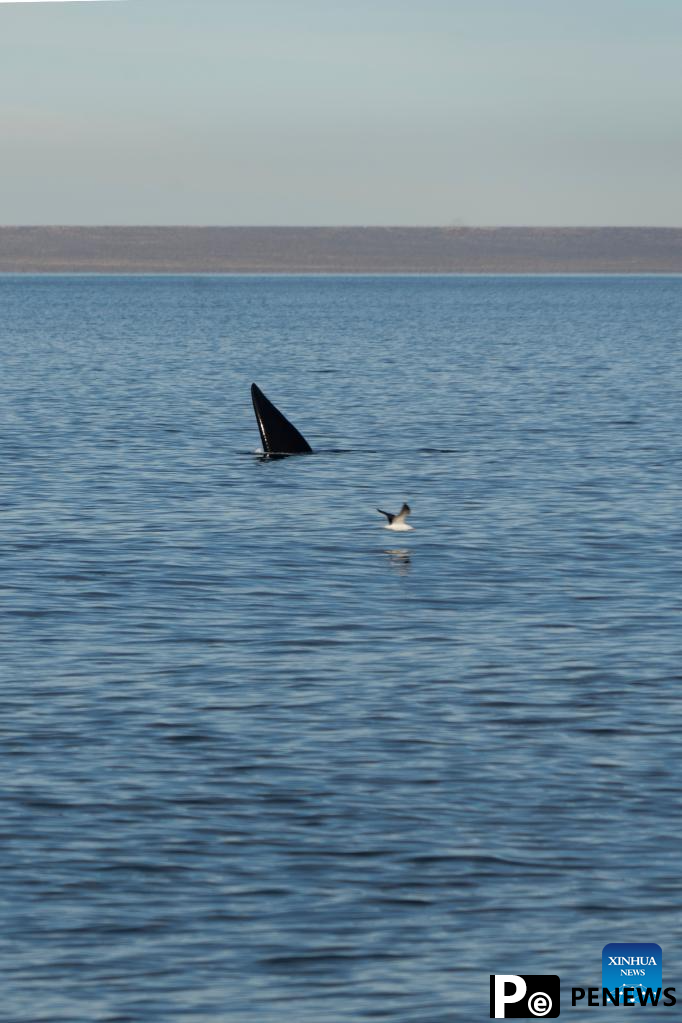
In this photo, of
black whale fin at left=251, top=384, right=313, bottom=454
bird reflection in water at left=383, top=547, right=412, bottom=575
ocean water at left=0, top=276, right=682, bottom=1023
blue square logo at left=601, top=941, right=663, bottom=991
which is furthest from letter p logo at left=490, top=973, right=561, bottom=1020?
black whale fin at left=251, top=384, right=313, bottom=454

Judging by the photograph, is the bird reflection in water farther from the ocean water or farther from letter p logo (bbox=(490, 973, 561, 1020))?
letter p logo (bbox=(490, 973, 561, 1020))

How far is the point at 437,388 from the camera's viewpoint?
250 ft

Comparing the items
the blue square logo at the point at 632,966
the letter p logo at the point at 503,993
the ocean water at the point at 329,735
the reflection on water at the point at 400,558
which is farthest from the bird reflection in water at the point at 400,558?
the letter p logo at the point at 503,993

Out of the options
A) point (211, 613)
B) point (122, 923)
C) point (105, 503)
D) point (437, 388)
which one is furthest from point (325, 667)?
point (437, 388)

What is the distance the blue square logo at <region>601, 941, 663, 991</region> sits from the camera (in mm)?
12141

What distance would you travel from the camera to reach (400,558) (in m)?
29.8

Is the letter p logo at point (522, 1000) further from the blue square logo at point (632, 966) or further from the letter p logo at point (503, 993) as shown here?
the blue square logo at point (632, 966)

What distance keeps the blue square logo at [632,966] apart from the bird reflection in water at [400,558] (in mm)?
15692

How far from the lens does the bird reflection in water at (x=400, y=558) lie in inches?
1130

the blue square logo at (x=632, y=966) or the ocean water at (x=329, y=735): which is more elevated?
the ocean water at (x=329, y=735)

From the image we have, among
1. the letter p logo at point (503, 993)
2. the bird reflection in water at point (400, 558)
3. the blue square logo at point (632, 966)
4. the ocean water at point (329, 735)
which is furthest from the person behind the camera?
the bird reflection in water at point (400, 558)

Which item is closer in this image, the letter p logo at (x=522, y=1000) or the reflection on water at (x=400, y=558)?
the letter p logo at (x=522, y=1000)

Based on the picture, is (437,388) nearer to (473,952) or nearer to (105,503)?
(105,503)

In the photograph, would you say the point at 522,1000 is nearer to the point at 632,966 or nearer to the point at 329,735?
the point at 632,966
